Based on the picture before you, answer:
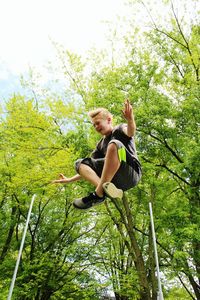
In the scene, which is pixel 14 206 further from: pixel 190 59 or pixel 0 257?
pixel 190 59

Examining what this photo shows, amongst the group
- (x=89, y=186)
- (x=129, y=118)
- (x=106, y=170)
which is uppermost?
(x=89, y=186)

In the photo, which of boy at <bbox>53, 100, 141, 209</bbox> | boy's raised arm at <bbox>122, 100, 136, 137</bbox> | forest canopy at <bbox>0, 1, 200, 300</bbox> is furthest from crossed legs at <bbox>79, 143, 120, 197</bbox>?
forest canopy at <bbox>0, 1, 200, 300</bbox>

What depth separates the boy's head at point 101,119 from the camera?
327 centimetres

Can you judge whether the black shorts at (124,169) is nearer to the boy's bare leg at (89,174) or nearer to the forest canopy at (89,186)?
the boy's bare leg at (89,174)

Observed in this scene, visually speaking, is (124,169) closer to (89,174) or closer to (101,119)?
(89,174)

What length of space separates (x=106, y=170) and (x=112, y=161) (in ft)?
0.44

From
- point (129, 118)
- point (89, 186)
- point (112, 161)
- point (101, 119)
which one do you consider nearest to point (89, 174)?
point (112, 161)

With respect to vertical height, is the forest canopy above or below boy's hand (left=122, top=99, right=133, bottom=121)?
above

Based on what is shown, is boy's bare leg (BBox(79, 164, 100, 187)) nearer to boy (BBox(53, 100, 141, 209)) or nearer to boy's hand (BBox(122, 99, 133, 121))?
boy (BBox(53, 100, 141, 209))

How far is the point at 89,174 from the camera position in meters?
3.52

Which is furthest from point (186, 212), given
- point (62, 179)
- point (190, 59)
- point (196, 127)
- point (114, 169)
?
point (114, 169)

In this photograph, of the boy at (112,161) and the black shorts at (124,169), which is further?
the black shorts at (124,169)

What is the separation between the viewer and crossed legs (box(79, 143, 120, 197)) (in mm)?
3072

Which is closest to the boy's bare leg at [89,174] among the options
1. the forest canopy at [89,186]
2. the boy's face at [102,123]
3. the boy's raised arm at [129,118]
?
the boy's face at [102,123]
